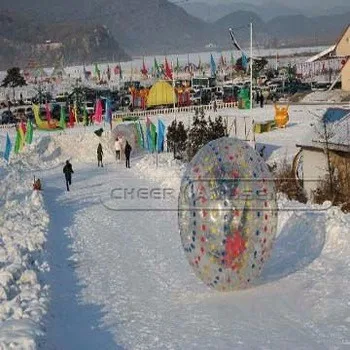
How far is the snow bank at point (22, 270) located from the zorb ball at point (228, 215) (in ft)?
7.54

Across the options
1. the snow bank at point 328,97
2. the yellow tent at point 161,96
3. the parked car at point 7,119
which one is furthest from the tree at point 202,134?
the parked car at point 7,119

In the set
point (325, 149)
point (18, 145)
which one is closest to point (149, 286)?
point (325, 149)

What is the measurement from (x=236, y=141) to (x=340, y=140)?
809 cm

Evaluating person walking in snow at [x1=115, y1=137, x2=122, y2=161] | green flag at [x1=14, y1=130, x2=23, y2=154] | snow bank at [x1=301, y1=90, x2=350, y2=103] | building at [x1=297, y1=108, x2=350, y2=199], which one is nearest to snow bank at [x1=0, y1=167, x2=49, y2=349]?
building at [x1=297, y1=108, x2=350, y2=199]

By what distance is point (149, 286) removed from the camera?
34.3 feet

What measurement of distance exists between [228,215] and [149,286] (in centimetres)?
216

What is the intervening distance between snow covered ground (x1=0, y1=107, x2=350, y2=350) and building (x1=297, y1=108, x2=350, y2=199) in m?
3.20

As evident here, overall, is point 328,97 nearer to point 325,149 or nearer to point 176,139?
point 176,139

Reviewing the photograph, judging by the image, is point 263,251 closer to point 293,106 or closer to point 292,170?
point 292,170

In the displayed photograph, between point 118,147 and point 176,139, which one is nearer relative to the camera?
point 118,147

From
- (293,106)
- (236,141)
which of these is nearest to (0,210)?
(236,141)

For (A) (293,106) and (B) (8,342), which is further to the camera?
(A) (293,106)

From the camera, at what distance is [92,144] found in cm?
2938

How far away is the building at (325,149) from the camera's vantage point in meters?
16.9
